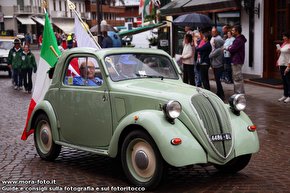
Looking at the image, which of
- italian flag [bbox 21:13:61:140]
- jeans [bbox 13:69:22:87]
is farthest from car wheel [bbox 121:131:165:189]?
jeans [bbox 13:69:22:87]

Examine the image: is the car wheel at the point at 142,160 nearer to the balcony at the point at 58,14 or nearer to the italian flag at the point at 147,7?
the italian flag at the point at 147,7

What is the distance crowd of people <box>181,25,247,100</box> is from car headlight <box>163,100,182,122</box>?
7.62 m

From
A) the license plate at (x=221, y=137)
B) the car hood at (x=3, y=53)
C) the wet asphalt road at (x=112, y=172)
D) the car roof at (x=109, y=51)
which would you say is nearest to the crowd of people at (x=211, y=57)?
the wet asphalt road at (x=112, y=172)

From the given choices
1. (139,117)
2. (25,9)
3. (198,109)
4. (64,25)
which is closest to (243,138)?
(198,109)

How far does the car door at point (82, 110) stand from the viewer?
21.1 feet

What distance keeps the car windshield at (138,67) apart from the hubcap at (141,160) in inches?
46.6

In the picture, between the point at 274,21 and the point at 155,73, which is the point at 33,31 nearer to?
the point at 274,21

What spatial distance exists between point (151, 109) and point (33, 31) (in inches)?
2755

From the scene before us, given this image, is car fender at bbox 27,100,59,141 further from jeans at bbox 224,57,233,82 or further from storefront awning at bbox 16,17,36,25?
storefront awning at bbox 16,17,36,25

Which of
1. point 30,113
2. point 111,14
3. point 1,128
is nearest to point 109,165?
point 30,113

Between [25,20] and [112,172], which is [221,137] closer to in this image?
[112,172]

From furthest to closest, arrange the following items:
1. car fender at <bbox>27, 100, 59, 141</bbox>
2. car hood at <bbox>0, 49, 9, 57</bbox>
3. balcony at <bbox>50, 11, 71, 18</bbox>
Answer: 1. balcony at <bbox>50, 11, 71, 18</bbox>
2. car hood at <bbox>0, 49, 9, 57</bbox>
3. car fender at <bbox>27, 100, 59, 141</bbox>

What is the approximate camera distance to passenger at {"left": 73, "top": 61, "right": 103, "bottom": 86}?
6.82m

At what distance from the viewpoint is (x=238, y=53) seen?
515 inches
